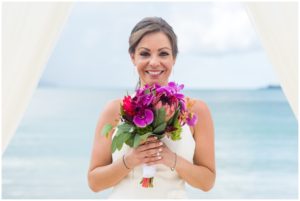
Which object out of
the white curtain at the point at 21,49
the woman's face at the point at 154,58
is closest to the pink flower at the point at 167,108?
the woman's face at the point at 154,58

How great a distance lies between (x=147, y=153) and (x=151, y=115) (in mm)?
161

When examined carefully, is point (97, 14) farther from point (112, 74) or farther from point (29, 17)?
point (29, 17)

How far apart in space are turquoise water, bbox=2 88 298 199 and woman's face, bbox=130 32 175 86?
6.62 meters

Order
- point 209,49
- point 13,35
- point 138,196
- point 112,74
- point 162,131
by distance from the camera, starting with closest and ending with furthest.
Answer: point 162,131
point 138,196
point 13,35
point 209,49
point 112,74

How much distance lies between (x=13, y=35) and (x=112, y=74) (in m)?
13.6

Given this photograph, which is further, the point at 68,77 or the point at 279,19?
the point at 68,77

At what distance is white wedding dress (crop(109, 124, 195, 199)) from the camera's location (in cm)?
192

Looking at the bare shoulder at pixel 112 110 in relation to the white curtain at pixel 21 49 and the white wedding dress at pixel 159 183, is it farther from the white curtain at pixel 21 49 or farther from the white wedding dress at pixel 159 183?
the white curtain at pixel 21 49

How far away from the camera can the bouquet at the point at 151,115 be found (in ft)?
5.65

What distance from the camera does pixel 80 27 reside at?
16.7 meters

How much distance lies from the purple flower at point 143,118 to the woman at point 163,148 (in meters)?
0.16

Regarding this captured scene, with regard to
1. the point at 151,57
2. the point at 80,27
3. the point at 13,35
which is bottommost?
the point at 151,57

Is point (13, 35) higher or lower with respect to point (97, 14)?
lower

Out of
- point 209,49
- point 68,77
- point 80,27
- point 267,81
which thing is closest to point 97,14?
point 80,27
